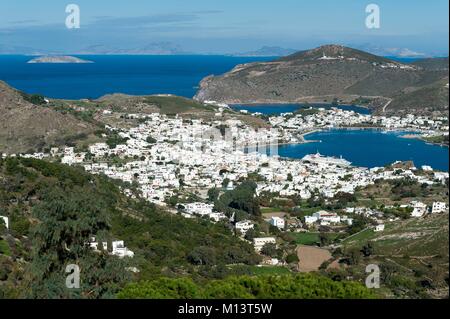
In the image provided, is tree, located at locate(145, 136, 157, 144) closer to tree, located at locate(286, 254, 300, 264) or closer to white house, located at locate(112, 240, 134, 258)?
tree, located at locate(286, 254, 300, 264)

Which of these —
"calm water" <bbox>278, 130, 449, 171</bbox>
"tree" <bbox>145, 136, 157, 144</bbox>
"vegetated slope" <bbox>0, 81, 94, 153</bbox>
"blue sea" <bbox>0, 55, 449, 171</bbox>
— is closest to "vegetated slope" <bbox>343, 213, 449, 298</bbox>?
"calm water" <bbox>278, 130, 449, 171</bbox>

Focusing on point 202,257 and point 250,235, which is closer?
point 202,257

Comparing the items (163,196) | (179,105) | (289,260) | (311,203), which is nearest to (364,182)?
(311,203)

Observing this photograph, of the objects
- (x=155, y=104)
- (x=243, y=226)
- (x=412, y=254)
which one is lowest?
(x=243, y=226)

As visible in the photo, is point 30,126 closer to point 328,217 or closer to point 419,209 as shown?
point 328,217

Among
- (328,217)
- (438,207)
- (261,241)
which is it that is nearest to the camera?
(261,241)

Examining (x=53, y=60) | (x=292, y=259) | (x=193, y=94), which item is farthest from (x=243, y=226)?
(x=53, y=60)

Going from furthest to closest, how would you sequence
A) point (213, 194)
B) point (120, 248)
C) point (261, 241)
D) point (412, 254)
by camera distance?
1. point (213, 194)
2. point (261, 241)
3. point (412, 254)
4. point (120, 248)
